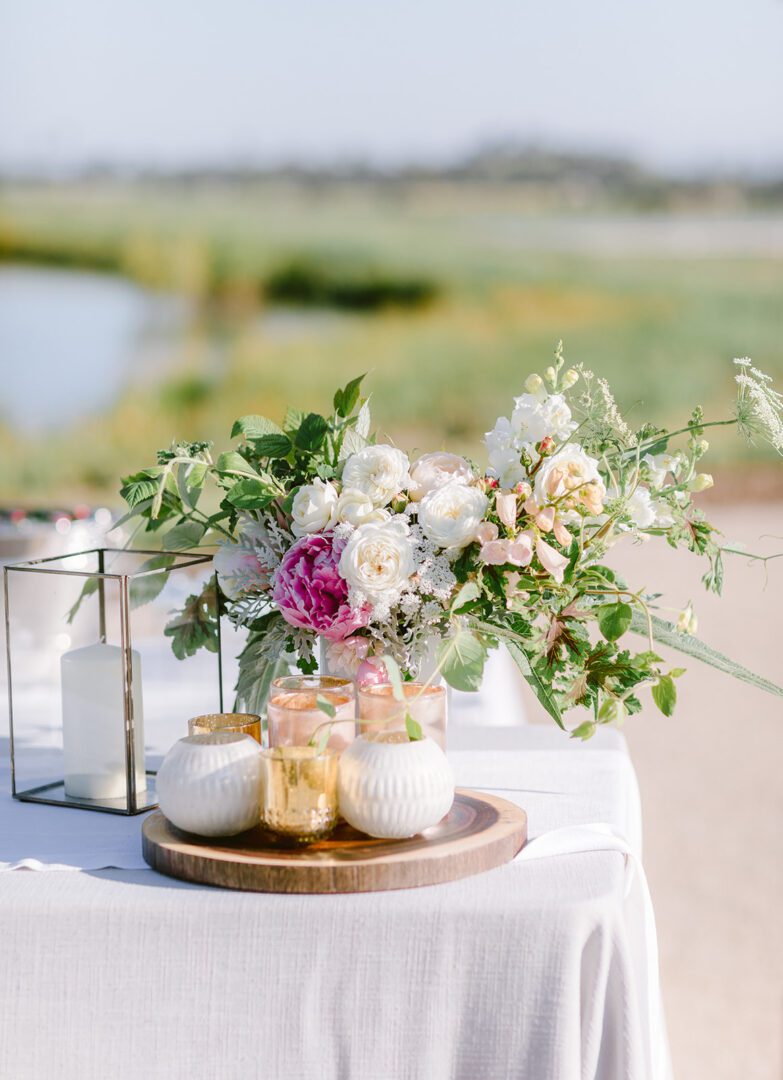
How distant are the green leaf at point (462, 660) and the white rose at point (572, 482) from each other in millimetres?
118

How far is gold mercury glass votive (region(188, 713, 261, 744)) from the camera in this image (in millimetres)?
969

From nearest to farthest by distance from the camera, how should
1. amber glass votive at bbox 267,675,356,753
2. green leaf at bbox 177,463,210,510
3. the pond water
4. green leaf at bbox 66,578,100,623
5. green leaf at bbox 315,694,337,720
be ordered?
green leaf at bbox 315,694,337,720, amber glass votive at bbox 267,675,356,753, green leaf at bbox 177,463,210,510, green leaf at bbox 66,578,100,623, the pond water

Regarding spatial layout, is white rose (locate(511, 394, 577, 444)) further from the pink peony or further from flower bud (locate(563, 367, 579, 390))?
the pink peony

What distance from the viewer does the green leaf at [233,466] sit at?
3.32 feet

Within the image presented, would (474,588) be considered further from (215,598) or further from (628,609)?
(215,598)

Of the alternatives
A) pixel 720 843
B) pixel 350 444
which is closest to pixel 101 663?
pixel 350 444

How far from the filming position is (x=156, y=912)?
2.80 feet

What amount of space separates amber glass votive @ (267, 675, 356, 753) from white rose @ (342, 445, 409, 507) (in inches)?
5.6

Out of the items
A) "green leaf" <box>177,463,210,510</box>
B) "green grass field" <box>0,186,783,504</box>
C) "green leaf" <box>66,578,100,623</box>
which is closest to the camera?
"green leaf" <box>177,463,210,510</box>

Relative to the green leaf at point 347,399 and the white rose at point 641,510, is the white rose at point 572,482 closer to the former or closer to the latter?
the white rose at point 641,510

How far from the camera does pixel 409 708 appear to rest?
36.8 inches

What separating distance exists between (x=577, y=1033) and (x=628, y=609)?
29 cm

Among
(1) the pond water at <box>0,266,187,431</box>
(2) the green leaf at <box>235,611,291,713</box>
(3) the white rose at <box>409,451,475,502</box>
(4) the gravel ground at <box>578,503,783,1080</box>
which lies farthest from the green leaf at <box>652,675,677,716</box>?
(1) the pond water at <box>0,266,187,431</box>

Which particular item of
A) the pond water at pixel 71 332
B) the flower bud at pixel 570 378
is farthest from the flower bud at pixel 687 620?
the pond water at pixel 71 332
